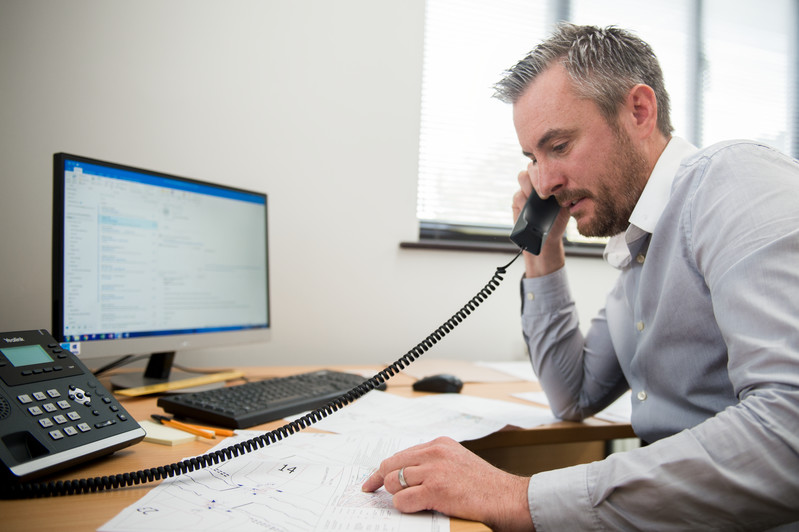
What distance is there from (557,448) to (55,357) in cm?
105

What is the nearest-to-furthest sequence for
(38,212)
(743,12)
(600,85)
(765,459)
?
1. (765,459)
2. (600,85)
3. (38,212)
4. (743,12)

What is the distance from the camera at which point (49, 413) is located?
627 mm

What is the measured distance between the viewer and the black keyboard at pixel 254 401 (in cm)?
86

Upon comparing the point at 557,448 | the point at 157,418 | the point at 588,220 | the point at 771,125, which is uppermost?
the point at 771,125

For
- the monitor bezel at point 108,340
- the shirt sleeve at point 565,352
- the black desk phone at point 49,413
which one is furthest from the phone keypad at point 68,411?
the shirt sleeve at point 565,352

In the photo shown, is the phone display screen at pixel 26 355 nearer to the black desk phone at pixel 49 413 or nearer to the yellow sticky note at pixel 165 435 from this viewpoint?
the black desk phone at pixel 49 413

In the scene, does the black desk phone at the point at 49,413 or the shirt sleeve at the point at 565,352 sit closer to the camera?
the black desk phone at the point at 49,413

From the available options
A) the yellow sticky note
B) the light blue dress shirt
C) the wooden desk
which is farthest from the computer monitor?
the light blue dress shirt

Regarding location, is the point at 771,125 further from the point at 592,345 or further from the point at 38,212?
the point at 38,212

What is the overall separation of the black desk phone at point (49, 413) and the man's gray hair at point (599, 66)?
926 mm

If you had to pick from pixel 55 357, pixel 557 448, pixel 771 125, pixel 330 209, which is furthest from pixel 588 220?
pixel 771 125

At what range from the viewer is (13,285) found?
130 cm

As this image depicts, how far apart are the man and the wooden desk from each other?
0.27 ft

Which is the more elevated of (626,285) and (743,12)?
(743,12)
